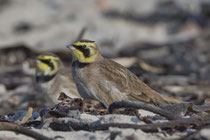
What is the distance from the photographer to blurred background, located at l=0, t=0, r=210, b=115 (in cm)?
869

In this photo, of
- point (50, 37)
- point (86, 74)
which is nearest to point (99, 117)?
point (86, 74)

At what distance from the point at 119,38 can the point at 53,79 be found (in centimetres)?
590

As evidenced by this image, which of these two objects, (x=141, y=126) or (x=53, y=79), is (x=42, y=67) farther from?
(x=141, y=126)

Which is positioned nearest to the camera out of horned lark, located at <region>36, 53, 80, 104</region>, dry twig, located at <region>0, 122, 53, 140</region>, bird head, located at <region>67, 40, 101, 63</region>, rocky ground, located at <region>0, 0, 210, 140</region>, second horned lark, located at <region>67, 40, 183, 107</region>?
dry twig, located at <region>0, 122, 53, 140</region>

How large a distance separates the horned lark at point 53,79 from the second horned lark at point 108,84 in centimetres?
156

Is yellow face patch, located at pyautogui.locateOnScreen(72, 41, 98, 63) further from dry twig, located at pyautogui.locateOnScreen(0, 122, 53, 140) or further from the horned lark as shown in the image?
dry twig, located at pyautogui.locateOnScreen(0, 122, 53, 140)

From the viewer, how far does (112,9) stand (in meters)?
15.7

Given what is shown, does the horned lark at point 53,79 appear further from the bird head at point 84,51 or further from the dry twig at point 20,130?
the dry twig at point 20,130

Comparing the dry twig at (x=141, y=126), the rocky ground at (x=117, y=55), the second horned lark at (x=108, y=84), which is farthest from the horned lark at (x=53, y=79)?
the dry twig at (x=141, y=126)

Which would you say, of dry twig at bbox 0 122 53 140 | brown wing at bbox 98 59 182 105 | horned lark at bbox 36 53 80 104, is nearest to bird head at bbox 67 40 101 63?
brown wing at bbox 98 59 182 105

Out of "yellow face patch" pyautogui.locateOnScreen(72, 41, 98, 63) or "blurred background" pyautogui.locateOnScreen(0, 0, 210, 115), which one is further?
"blurred background" pyautogui.locateOnScreen(0, 0, 210, 115)

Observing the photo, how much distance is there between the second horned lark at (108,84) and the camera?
18.2ft

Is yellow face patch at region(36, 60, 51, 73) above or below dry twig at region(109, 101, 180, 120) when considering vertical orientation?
above

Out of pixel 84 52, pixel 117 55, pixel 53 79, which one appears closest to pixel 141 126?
pixel 84 52
